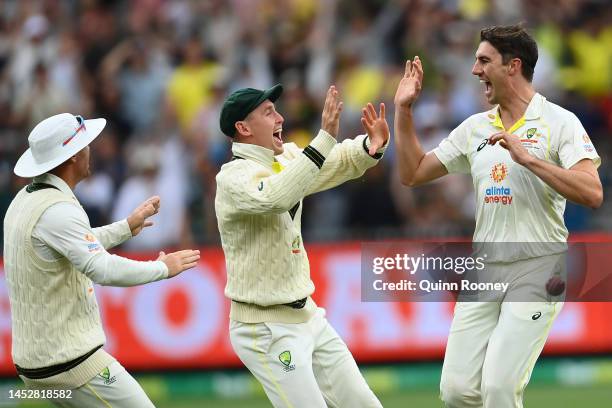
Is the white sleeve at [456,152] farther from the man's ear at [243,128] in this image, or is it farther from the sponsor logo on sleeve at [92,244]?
the sponsor logo on sleeve at [92,244]

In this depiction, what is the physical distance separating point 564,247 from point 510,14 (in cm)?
744

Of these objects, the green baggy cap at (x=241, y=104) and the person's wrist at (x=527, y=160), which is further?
the green baggy cap at (x=241, y=104)

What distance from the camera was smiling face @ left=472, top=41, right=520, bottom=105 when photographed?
780 cm

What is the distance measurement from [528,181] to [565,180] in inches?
15.5

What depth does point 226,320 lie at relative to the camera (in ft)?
40.8

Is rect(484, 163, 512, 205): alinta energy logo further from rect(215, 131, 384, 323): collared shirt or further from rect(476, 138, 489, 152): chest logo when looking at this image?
rect(215, 131, 384, 323): collared shirt

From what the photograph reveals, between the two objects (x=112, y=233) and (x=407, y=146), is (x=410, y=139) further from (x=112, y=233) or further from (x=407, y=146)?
(x=112, y=233)

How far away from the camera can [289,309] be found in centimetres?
774

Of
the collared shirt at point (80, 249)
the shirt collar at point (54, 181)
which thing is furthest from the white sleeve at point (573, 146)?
the shirt collar at point (54, 181)

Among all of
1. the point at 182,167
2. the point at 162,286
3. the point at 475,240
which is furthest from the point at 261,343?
the point at 182,167

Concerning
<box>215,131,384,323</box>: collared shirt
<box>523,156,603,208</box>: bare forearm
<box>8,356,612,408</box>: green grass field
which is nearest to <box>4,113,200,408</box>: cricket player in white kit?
<box>215,131,384,323</box>: collared shirt

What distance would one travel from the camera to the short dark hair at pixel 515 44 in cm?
777

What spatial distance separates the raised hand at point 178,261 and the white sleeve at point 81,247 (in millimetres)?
195

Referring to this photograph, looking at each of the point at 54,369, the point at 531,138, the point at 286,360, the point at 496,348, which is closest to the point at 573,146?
the point at 531,138
